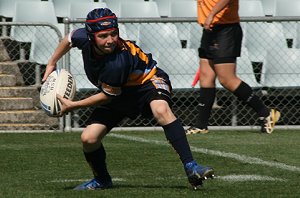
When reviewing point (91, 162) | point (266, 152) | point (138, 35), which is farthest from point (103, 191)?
point (138, 35)

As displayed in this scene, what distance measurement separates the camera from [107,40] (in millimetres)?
6363

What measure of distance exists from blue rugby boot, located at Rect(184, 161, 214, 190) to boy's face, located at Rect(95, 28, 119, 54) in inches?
37.1

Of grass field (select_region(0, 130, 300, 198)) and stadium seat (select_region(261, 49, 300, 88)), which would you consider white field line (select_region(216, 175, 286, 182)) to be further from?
stadium seat (select_region(261, 49, 300, 88))

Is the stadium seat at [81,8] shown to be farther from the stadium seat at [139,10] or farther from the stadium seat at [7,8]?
the stadium seat at [7,8]

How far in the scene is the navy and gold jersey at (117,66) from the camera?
641 cm

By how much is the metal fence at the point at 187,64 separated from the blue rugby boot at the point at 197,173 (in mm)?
5422

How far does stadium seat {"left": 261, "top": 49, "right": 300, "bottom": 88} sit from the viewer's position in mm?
12500

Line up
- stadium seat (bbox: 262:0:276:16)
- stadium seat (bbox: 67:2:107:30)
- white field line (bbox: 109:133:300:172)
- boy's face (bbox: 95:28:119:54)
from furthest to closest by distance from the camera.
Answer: stadium seat (bbox: 262:0:276:16)
stadium seat (bbox: 67:2:107:30)
white field line (bbox: 109:133:300:172)
boy's face (bbox: 95:28:119:54)

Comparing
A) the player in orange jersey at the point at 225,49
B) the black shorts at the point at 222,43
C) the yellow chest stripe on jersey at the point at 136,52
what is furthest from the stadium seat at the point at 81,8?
the yellow chest stripe on jersey at the point at 136,52

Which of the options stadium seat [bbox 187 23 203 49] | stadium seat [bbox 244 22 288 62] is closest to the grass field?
stadium seat [bbox 244 22 288 62]

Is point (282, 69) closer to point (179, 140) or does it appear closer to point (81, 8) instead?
point (81, 8)

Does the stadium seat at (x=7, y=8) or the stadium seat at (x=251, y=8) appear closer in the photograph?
the stadium seat at (x=7, y=8)

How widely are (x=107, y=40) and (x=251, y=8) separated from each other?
791cm

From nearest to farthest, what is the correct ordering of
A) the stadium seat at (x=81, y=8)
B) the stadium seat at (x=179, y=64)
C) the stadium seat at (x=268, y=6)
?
the stadium seat at (x=179, y=64), the stadium seat at (x=81, y=8), the stadium seat at (x=268, y=6)
